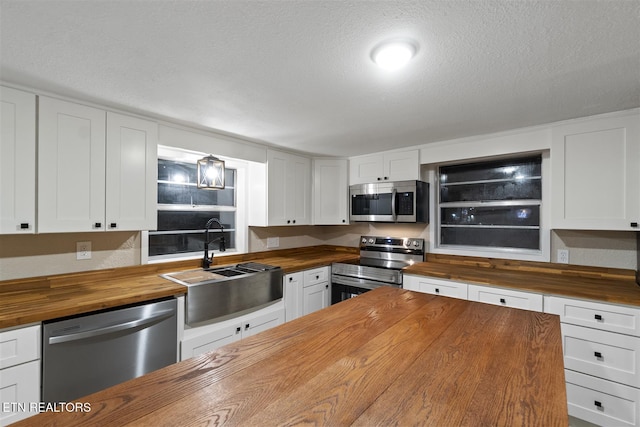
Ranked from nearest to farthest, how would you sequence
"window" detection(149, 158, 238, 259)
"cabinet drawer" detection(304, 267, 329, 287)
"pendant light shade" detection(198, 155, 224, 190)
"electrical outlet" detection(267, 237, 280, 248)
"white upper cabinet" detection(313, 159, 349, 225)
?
"pendant light shade" detection(198, 155, 224, 190) → "window" detection(149, 158, 238, 259) → "cabinet drawer" detection(304, 267, 329, 287) → "electrical outlet" detection(267, 237, 280, 248) → "white upper cabinet" detection(313, 159, 349, 225)

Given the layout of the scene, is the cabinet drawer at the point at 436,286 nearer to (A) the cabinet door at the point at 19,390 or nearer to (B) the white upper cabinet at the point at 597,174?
(B) the white upper cabinet at the point at 597,174

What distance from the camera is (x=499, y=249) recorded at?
2.93 m

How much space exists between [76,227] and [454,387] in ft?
7.75

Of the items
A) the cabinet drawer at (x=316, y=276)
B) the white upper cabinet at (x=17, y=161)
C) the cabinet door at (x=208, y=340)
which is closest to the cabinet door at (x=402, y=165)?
the cabinet drawer at (x=316, y=276)

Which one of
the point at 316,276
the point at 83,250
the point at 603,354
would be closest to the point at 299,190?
the point at 316,276

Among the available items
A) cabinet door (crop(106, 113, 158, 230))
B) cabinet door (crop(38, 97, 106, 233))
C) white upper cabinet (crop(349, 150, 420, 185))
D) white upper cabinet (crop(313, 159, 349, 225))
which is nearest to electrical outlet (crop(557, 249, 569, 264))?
white upper cabinet (crop(349, 150, 420, 185))

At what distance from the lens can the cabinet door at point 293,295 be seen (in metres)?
2.86

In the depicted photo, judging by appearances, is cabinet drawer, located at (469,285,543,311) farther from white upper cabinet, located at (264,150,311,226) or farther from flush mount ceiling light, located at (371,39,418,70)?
white upper cabinet, located at (264,150,311,226)

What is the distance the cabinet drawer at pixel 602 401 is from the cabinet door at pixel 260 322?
2260mm

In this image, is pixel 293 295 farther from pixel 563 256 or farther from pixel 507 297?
pixel 563 256

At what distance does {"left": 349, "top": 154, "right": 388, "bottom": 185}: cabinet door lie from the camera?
3.44 metres

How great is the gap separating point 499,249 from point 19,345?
369cm

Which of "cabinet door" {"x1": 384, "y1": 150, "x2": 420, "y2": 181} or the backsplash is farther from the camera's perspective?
"cabinet door" {"x1": 384, "y1": 150, "x2": 420, "y2": 181}

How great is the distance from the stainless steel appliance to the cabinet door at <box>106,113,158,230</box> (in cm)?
198
